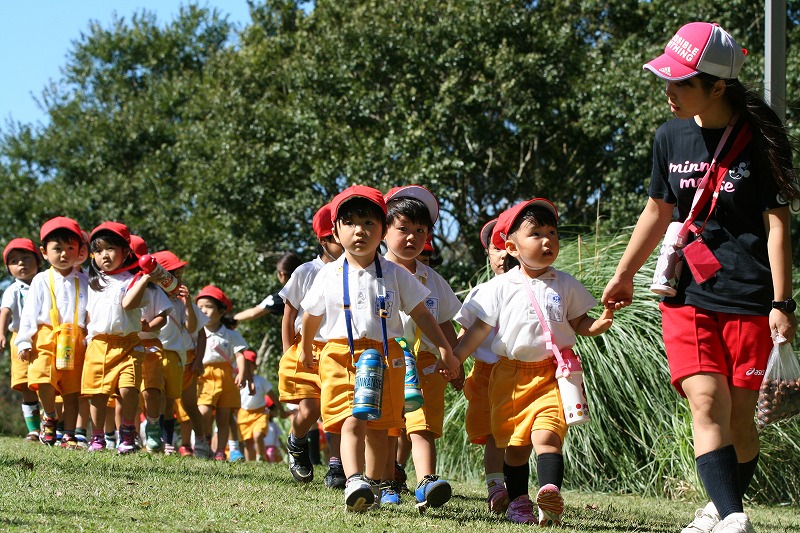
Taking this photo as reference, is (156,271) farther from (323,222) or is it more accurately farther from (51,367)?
(323,222)

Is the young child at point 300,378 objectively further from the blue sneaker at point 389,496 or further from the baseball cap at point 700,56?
the baseball cap at point 700,56

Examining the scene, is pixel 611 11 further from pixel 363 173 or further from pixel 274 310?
pixel 274 310

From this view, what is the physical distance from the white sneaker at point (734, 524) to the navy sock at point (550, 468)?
43.3 inches

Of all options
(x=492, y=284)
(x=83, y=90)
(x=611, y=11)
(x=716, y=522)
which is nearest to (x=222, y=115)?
(x=611, y=11)

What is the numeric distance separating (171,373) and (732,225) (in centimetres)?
666

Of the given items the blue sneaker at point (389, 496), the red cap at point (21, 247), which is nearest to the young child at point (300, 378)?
the blue sneaker at point (389, 496)

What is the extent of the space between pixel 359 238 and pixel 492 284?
2.63 feet

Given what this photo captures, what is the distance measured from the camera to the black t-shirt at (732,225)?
4348 mm

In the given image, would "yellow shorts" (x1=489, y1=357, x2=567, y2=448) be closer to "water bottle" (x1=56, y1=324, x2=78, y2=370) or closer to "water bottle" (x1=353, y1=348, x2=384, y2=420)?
"water bottle" (x1=353, y1=348, x2=384, y2=420)

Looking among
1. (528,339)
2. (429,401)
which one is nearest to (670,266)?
(528,339)

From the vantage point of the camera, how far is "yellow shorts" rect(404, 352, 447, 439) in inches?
235

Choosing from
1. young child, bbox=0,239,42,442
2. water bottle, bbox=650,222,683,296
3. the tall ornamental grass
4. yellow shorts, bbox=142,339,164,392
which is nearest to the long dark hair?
water bottle, bbox=650,222,683,296

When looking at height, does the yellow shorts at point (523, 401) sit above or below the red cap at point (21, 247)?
below

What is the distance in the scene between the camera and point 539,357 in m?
5.48
